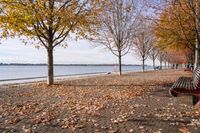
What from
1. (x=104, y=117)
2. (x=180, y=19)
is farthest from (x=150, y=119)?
(x=180, y=19)

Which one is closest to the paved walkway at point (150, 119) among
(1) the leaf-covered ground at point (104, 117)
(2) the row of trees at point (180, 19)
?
(1) the leaf-covered ground at point (104, 117)

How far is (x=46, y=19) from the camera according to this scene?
55.5 feet

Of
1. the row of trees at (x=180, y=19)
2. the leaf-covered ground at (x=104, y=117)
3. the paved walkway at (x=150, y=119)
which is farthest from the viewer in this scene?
the row of trees at (x=180, y=19)

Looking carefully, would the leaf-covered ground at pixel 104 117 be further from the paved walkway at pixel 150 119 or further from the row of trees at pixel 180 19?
the row of trees at pixel 180 19

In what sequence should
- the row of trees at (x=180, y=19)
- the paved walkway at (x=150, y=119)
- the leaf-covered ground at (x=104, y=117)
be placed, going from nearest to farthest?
the paved walkway at (x=150, y=119) → the leaf-covered ground at (x=104, y=117) → the row of trees at (x=180, y=19)

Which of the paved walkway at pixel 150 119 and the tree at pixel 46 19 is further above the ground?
the tree at pixel 46 19

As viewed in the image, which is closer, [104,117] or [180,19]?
[104,117]

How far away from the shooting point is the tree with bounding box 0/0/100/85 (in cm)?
1573

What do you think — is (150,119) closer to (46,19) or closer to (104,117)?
(104,117)

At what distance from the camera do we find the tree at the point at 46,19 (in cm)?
1573

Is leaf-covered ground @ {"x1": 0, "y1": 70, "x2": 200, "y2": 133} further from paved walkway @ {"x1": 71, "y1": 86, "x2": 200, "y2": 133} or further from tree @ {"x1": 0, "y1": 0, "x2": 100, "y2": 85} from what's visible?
tree @ {"x1": 0, "y1": 0, "x2": 100, "y2": 85}

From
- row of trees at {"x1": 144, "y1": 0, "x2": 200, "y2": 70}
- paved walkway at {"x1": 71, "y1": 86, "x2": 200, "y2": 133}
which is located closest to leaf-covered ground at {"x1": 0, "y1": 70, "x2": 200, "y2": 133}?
paved walkway at {"x1": 71, "y1": 86, "x2": 200, "y2": 133}

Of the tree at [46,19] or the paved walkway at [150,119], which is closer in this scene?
the paved walkway at [150,119]

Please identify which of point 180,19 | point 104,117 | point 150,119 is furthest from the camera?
point 180,19
